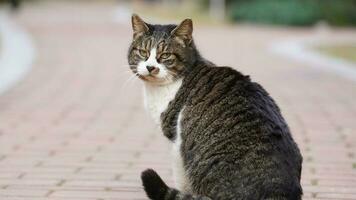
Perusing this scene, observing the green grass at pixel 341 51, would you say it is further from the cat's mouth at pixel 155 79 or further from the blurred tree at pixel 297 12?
the cat's mouth at pixel 155 79

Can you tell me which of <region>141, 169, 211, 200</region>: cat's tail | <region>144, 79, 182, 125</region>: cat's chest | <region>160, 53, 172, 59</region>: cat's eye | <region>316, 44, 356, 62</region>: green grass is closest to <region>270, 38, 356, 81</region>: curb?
<region>316, 44, 356, 62</region>: green grass

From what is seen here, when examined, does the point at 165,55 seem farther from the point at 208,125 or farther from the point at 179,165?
the point at 179,165

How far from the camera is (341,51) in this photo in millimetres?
17266

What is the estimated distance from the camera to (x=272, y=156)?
4.38 metres

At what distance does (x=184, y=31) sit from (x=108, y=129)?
3.15 m

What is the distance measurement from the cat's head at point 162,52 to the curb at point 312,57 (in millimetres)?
7653

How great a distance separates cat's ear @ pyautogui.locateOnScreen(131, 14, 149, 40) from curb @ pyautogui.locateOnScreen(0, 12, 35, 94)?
5337 millimetres

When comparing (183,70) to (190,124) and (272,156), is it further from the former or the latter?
(272,156)

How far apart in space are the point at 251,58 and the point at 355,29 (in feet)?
40.4

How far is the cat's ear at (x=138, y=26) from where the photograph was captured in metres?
5.16

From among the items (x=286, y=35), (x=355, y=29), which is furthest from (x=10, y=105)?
(x=355, y=29)

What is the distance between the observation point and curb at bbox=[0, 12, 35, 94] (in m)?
11.4

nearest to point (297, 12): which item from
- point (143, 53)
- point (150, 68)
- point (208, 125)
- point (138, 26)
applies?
point (138, 26)

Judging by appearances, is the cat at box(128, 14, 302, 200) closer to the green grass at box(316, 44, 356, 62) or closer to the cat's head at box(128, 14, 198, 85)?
the cat's head at box(128, 14, 198, 85)
